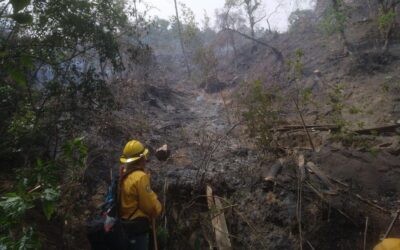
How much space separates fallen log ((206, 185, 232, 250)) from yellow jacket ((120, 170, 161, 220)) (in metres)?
1.28

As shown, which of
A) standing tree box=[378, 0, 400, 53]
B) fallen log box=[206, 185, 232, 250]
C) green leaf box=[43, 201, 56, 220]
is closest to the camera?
green leaf box=[43, 201, 56, 220]

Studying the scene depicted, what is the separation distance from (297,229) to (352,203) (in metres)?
0.97

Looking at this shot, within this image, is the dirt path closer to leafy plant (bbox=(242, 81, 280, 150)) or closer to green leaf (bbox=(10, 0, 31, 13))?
leafy plant (bbox=(242, 81, 280, 150))

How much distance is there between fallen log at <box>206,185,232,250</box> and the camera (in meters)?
4.05

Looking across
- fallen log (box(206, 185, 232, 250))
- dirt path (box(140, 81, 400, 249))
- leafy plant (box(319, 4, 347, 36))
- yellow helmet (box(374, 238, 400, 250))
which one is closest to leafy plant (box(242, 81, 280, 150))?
dirt path (box(140, 81, 400, 249))

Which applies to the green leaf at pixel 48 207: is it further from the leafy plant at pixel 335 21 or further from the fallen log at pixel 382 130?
the leafy plant at pixel 335 21

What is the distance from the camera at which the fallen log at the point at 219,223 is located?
405cm

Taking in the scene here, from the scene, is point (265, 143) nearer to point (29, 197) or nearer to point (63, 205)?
point (63, 205)

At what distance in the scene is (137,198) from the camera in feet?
10.5

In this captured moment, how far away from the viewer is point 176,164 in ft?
23.4

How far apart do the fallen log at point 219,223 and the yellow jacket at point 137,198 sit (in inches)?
50.4

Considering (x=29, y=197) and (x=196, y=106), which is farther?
(x=196, y=106)

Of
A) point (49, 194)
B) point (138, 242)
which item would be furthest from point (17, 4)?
point (138, 242)

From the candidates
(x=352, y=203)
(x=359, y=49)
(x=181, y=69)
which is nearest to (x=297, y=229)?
(x=352, y=203)
